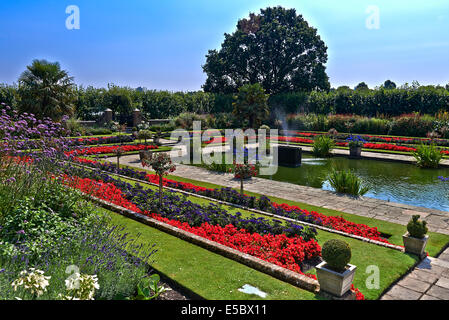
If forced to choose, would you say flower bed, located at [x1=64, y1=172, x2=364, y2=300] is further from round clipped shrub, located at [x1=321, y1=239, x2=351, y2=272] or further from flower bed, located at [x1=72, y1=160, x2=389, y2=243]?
flower bed, located at [x1=72, y1=160, x2=389, y2=243]

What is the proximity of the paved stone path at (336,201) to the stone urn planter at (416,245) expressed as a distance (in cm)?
164

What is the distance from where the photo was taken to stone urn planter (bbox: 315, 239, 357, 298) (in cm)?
405

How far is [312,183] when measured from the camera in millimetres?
11664

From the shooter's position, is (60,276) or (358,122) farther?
(358,122)

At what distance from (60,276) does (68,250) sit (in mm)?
606

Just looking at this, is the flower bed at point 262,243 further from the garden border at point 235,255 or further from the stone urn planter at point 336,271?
the stone urn planter at point 336,271

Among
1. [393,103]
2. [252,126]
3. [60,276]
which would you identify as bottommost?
[60,276]

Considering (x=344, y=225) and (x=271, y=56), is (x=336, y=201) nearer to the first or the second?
(x=344, y=225)

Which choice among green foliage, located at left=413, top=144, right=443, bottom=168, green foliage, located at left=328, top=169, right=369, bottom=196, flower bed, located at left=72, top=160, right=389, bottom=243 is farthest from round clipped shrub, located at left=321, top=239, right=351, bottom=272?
green foliage, located at left=413, top=144, right=443, bottom=168

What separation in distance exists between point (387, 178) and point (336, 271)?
9687 millimetres

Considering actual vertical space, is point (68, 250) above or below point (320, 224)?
above
